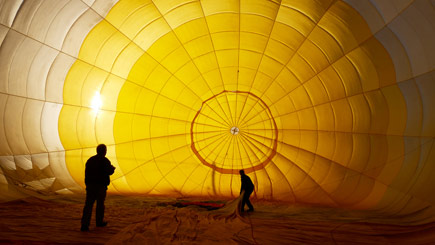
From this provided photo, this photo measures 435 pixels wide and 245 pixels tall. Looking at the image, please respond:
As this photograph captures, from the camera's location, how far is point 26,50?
4.97 m

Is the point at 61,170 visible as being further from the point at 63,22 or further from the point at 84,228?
the point at 84,228

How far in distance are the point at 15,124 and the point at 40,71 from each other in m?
1.02

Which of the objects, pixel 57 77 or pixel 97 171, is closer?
pixel 97 171

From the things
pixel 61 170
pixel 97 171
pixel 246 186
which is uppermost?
pixel 61 170

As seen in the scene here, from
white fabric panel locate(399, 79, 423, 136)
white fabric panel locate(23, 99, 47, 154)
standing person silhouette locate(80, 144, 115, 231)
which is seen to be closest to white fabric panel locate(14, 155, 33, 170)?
white fabric panel locate(23, 99, 47, 154)

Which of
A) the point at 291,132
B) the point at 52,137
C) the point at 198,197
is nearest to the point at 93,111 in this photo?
the point at 52,137

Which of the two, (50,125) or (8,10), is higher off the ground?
(8,10)

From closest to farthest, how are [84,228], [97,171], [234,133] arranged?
[84,228]
[97,171]
[234,133]

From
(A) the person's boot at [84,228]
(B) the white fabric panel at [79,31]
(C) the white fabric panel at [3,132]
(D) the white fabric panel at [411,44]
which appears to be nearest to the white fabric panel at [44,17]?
(B) the white fabric panel at [79,31]

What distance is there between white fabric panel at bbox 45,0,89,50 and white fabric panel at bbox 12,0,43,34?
0.97 ft

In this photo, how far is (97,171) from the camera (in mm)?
3541

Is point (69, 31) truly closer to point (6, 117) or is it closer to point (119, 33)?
point (119, 33)

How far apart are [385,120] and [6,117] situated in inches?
248

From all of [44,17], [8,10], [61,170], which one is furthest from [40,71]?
[61,170]
